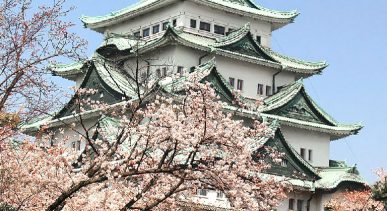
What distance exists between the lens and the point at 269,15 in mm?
53656

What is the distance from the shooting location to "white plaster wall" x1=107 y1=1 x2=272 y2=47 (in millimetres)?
50719

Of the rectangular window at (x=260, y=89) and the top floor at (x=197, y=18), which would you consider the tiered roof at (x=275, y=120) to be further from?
the top floor at (x=197, y=18)

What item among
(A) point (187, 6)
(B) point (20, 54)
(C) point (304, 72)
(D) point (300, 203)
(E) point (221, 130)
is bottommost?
(D) point (300, 203)

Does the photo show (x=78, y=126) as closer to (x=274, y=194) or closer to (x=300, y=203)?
(x=300, y=203)

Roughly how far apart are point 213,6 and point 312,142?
1147 centimetres

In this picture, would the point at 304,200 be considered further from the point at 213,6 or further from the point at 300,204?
the point at 213,6

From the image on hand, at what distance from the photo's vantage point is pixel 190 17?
5081cm

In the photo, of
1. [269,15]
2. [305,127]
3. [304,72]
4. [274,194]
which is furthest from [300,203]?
[274,194]

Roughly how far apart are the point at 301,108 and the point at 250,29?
6833 mm

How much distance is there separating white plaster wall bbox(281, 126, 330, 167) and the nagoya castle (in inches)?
2.6

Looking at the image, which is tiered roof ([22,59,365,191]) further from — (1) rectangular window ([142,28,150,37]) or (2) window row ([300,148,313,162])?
(1) rectangular window ([142,28,150,37])

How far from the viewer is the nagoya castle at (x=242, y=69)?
155 ft

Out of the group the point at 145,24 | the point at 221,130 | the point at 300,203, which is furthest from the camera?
the point at 145,24

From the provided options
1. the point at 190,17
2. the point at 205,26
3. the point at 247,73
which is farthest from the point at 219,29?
the point at 247,73
